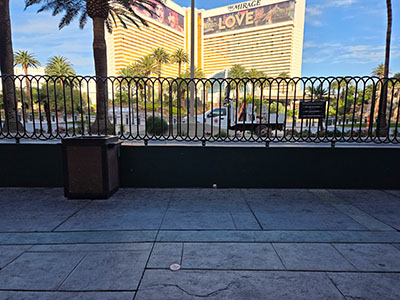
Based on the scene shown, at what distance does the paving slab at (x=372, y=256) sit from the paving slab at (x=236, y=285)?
62 cm

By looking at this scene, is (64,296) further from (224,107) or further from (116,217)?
(224,107)

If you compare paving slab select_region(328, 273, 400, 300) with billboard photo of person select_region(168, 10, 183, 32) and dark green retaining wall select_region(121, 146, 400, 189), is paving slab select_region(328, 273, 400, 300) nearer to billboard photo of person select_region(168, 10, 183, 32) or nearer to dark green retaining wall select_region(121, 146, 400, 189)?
dark green retaining wall select_region(121, 146, 400, 189)

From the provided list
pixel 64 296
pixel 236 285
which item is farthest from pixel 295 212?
pixel 64 296

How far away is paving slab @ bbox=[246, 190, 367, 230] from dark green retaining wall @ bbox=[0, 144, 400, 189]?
48 cm

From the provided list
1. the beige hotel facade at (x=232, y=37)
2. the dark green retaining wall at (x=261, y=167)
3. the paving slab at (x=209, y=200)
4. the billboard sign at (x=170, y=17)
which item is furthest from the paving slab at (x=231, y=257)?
the billboard sign at (x=170, y=17)

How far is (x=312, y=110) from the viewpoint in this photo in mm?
5844

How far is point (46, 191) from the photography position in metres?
5.69

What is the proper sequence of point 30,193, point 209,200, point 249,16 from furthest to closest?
point 249,16
point 30,193
point 209,200

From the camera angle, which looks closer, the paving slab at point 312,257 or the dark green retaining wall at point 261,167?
the paving slab at point 312,257

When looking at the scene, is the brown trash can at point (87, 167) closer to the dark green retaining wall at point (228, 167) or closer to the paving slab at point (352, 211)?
the dark green retaining wall at point (228, 167)

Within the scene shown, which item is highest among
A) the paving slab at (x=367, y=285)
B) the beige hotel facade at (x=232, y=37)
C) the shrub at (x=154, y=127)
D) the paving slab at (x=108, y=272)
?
the beige hotel facade at (x=232, y=37)

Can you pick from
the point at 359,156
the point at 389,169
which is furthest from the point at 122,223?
the point at 389,169

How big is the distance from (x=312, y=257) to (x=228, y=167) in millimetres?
2994

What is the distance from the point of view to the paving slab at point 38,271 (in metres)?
2.57
